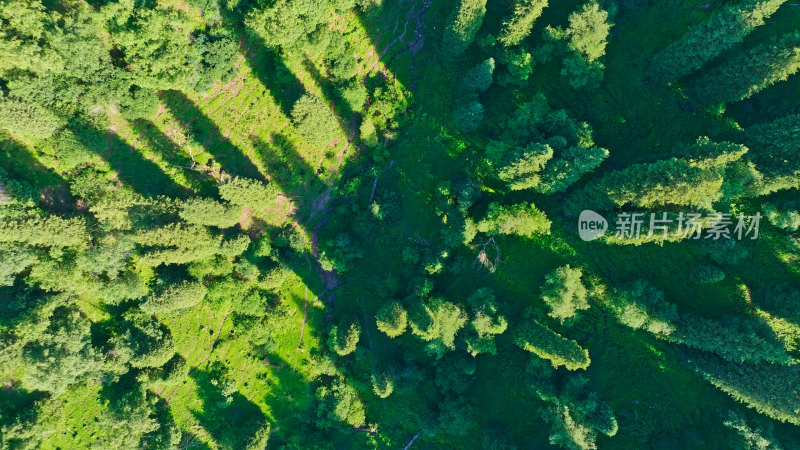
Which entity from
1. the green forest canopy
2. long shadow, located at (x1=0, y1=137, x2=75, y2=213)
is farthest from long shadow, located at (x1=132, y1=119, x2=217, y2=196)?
long shadow, located at (x1=0, y1=137, x2=75, y2=213)

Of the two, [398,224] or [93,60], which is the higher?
[93,60]

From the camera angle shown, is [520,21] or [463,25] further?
[463,25]

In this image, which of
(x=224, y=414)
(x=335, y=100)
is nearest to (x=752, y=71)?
(x=335, y=100)

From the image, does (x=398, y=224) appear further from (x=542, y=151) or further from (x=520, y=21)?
(x=520, y=21)

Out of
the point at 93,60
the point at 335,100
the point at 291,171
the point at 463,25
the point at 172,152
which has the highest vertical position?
the point at 93,60

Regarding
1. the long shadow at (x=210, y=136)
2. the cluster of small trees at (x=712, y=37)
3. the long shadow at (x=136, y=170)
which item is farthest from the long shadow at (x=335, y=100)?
the cluster of small trees at (x=712, y=37)

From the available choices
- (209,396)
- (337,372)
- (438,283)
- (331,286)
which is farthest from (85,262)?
(438,283)

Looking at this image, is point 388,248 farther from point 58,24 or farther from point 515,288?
point 58,24
